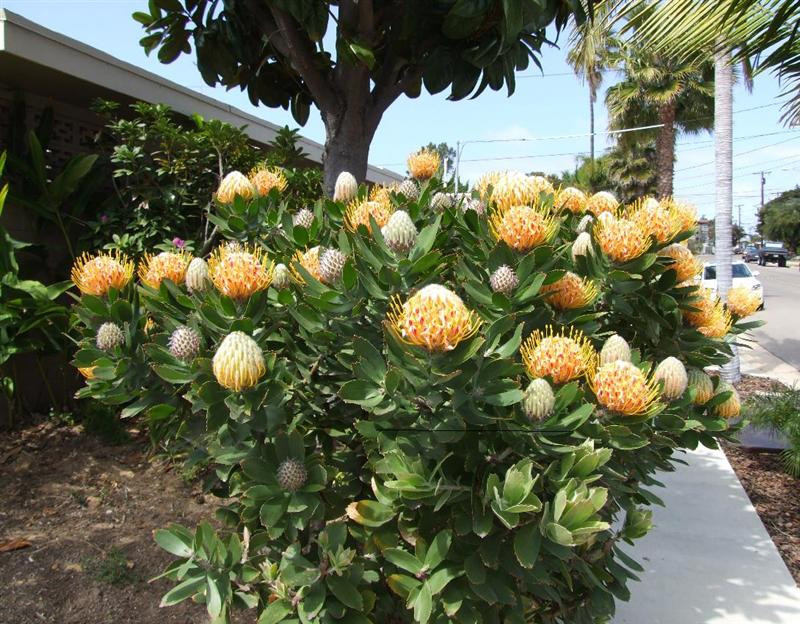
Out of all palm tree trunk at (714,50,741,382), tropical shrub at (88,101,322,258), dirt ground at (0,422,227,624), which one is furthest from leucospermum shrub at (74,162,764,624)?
palm tree trunk at (714,50,741,382)

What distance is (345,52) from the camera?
10.4 ft

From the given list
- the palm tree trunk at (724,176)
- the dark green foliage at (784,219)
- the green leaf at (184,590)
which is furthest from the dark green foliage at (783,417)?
the dark green foliage at (784,219)

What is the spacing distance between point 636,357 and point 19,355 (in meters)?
4.80

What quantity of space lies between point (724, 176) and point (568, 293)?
787 centimetres

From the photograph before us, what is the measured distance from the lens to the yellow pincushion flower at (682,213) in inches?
83.6

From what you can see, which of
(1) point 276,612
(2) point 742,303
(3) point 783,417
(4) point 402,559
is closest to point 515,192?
(4) point 402,559

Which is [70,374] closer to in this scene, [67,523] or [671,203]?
[67,523]

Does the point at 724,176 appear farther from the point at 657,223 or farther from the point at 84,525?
the point at 84,525

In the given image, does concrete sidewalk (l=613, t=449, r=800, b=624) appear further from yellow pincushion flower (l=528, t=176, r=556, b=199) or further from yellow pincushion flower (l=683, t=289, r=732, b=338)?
yellow pincushion flower (l=528, t=176, r=556, b=199)

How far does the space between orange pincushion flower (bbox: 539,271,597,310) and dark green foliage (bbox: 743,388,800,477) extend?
4345mm

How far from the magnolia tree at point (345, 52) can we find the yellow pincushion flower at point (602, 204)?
36.8 inches

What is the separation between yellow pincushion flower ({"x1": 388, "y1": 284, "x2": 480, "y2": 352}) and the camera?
4.37 ft

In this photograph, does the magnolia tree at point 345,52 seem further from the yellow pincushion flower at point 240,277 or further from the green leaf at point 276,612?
the green leaf at point 276,612

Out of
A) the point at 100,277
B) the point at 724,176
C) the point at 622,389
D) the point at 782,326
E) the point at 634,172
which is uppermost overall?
the point at 634,172
